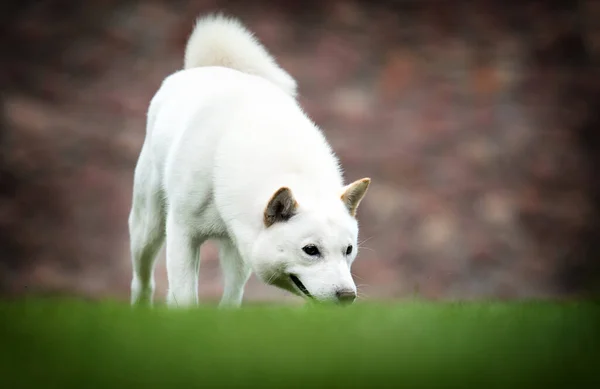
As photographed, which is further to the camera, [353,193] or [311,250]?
[353,193]

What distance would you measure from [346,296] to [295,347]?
3.94ft

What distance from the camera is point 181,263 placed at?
531 cm

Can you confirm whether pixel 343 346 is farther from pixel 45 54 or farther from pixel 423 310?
pixel 45 54

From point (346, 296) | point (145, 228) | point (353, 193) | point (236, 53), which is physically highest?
point (236, 53)

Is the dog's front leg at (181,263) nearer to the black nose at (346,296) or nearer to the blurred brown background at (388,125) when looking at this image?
the black nose at (346,296)

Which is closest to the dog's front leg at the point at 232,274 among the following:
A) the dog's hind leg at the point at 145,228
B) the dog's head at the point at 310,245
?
the dog's hind leg at the point at 145,228

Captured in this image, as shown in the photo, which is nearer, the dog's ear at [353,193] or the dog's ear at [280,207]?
the dog's ear at [280,207]

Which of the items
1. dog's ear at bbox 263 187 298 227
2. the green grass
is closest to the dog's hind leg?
dog's ear at bbox 263 187 298 227

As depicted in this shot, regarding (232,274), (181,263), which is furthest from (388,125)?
(181,263)

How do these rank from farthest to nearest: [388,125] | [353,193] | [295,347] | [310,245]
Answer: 1. [388,125]
2. [353,193]
3. [310,245]
4. [295,347]

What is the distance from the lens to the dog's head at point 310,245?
4.59 metres

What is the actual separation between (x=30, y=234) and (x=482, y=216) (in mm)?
6415

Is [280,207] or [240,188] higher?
[240,188]

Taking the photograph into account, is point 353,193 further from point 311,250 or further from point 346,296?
point 346,296
